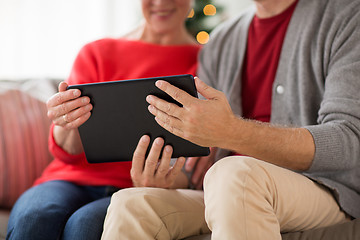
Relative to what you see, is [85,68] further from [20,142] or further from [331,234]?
[331,234]

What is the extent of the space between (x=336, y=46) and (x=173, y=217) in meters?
0.67

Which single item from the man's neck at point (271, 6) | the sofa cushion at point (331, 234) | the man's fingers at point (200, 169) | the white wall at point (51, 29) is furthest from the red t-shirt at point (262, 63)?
the white wall at point (51, 29)

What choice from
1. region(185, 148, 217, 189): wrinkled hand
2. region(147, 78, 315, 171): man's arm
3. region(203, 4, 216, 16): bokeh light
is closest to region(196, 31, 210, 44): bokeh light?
region(203, 4, 216, 16): bokeh light

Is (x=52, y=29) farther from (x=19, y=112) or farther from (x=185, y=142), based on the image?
(x=185, y=142)

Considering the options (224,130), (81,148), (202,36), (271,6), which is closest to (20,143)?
(81,148)

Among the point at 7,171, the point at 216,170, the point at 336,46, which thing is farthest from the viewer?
the point at 7,171

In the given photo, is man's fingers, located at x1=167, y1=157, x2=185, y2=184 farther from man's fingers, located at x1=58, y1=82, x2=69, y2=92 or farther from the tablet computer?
man's fingers, located at x1=58, y1=82, x2=69, y2=92

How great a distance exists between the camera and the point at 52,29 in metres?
2.90

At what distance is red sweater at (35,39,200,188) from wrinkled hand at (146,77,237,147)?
508mm

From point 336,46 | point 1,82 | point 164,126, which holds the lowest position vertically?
point 1,82

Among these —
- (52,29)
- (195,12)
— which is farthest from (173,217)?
(52,29)

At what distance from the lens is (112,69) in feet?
4.81

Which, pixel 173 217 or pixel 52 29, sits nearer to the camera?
pixel 173 217

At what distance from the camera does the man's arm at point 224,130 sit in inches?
35.7
